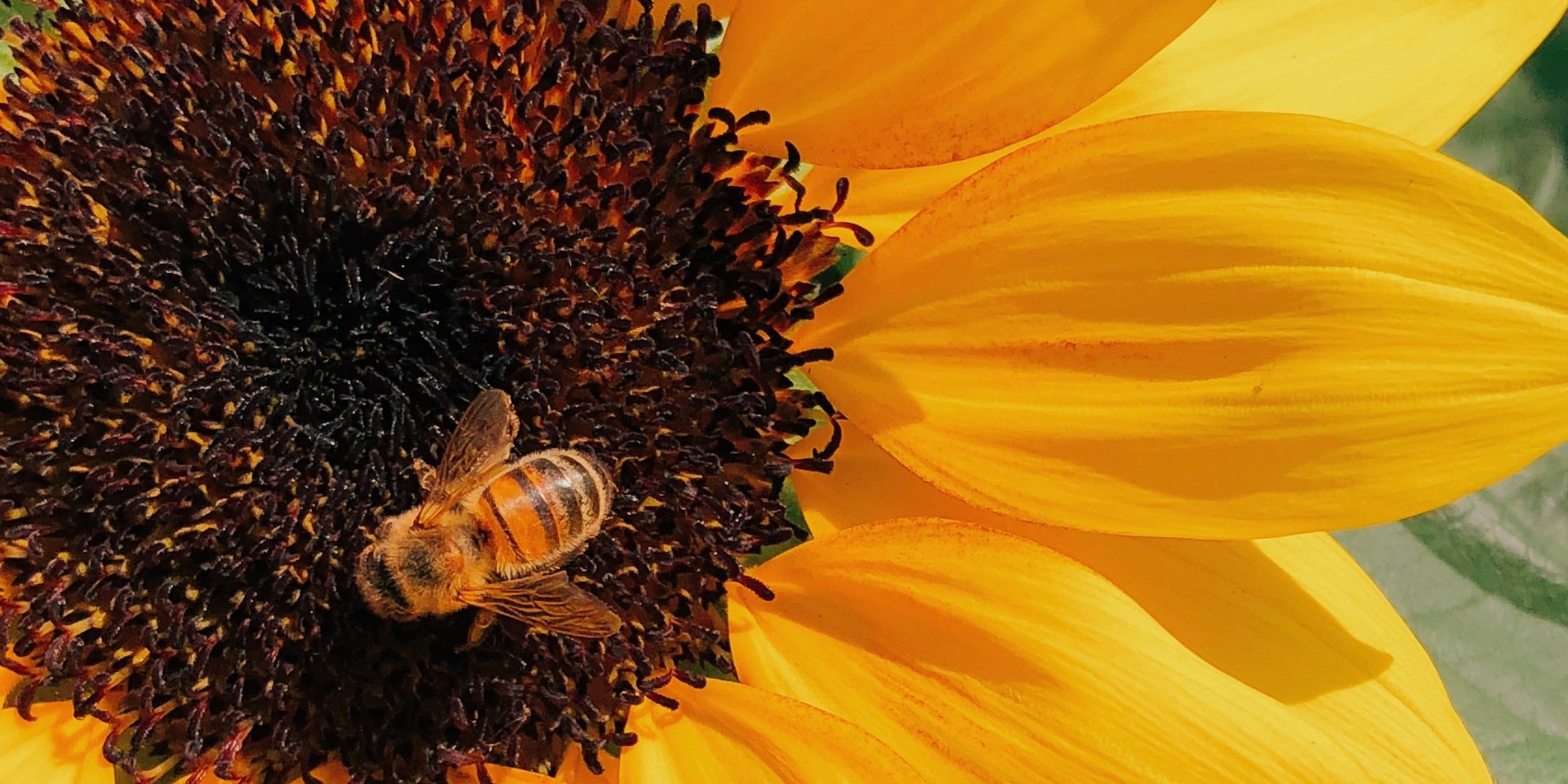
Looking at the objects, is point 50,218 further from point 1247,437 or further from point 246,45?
point 1247,437

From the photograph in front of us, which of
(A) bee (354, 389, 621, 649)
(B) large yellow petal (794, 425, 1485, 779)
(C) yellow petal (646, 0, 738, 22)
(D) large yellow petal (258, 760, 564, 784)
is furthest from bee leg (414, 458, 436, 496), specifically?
(C) yellow petal (646, 0, 738, 22)

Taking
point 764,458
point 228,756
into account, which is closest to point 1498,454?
point 764,458

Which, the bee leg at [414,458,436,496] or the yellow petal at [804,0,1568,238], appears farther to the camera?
the bee leg at [414,458,436,496]

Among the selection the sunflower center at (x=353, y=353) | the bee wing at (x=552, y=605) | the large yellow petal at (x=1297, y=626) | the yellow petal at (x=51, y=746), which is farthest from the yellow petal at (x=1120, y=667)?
the yellow petal at (x=51, y=746)

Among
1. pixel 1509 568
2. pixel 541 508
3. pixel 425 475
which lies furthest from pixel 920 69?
pixel 1509 568

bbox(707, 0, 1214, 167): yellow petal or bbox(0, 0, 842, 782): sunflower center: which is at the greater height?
bbox(707, 0, 1214, 167): yellow petal

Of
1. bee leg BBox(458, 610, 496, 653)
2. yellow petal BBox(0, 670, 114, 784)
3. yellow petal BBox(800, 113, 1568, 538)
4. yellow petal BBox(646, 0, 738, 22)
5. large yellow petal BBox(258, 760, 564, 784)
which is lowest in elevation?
yellow petal BBox(0, 670, 114, 784)

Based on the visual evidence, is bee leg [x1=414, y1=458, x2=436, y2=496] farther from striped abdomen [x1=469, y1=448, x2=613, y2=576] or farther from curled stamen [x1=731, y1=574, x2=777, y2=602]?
curled stamen [x1=731, y1=574, x2=777, y2=602]
